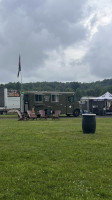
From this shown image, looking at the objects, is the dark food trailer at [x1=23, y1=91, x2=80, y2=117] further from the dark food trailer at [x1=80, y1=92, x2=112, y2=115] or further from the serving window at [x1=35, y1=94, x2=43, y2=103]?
the dark food trailer at [x1=80, y1=92, x2=112, y2=115]

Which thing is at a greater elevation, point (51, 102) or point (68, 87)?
point (68, 87)

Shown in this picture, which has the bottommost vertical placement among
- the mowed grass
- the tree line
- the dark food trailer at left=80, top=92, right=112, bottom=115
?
the mowed grass

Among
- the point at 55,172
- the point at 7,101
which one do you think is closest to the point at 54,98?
the point at 7,101

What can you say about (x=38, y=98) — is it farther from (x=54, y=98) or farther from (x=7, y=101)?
(x=7, y=101)

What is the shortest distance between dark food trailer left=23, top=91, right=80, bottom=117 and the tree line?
144ft

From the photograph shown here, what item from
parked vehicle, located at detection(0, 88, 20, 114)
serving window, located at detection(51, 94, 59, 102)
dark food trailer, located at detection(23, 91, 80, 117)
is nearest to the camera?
dark food trailer, located at detection(23, 91, 80, 117)

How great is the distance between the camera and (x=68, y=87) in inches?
4579

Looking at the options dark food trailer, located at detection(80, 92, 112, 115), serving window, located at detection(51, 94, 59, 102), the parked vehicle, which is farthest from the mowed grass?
the parked vehicle

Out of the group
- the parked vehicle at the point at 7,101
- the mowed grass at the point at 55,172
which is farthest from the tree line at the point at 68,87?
the mowed grass at the point at 55,172

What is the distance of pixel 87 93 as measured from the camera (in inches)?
3996

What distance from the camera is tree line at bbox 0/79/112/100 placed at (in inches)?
3770

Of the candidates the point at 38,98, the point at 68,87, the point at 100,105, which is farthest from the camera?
the point at 68,87

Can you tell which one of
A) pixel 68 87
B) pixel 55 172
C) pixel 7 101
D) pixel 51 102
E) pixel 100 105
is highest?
pixel 68 87

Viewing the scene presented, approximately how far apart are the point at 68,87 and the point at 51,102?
90.4 meters
